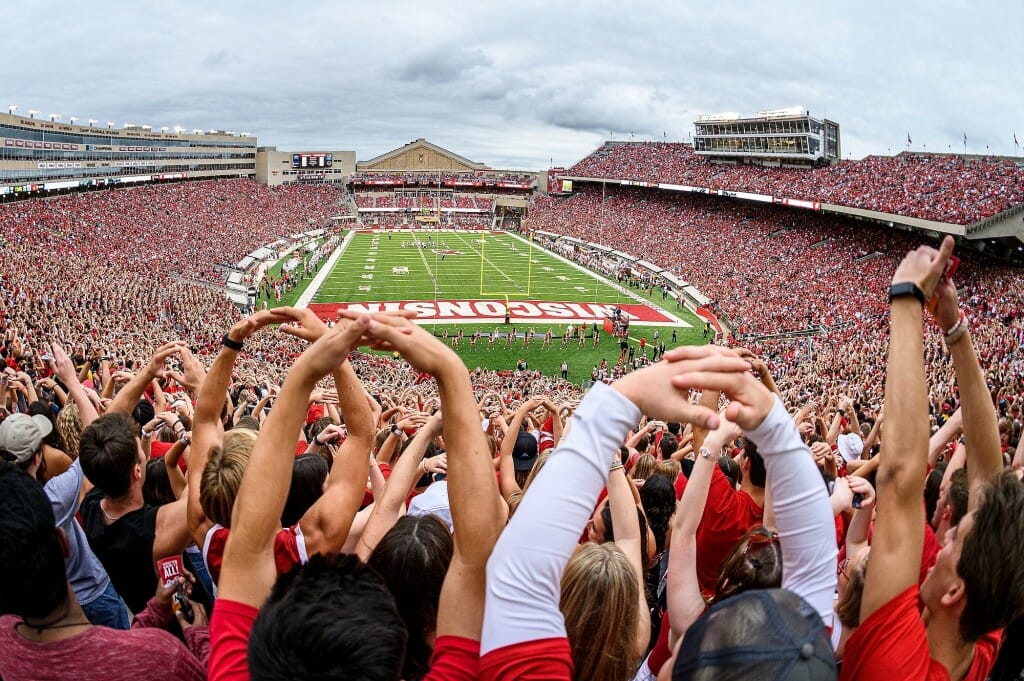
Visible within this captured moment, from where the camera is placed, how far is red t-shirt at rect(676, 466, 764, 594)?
344 cm

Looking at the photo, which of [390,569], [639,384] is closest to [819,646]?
[639,384]

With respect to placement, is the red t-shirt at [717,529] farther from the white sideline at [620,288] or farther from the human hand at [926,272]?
the white sideline at [620,288]

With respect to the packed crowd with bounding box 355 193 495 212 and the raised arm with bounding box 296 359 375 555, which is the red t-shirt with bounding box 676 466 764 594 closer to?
the raised arm with bounding box 296 359 375 555

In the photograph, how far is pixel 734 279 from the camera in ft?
129

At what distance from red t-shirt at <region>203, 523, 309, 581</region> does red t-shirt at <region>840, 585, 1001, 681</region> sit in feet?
6.20

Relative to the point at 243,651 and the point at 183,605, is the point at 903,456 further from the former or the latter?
the point at 183,605

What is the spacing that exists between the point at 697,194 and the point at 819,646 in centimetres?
6280

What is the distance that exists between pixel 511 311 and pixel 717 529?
108 ft

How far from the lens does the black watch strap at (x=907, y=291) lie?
75.7 inches

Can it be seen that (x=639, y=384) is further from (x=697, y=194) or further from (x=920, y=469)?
(x=697, y=194)

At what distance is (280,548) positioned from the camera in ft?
8.84

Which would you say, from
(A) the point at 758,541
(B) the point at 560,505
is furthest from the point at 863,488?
→ (B) the point at 560,505

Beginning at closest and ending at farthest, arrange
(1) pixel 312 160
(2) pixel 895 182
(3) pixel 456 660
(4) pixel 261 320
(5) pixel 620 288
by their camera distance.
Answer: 1. (3) pixel 456 660
2. (4) pixel 261 320
3. (2) pixel 895 182
4. (5) pixel 620 288
5. (1) pixel 312 160

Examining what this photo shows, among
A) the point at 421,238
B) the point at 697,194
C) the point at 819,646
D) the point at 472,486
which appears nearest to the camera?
the point at 819,646
